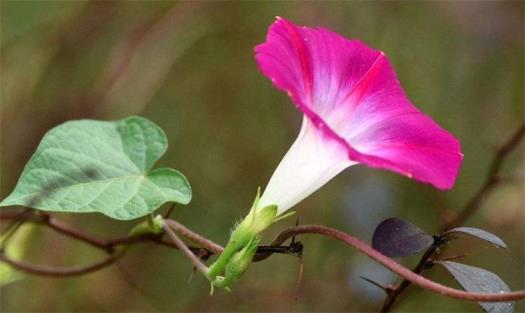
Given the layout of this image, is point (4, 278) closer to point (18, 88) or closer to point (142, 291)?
point (142, 291)

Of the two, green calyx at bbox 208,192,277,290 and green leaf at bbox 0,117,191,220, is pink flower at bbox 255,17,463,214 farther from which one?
green leaf at bbox 0,117,191,220

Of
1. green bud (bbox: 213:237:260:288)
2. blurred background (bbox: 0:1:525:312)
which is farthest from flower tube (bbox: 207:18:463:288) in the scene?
blurred background (bbox: 0:1:525:312)

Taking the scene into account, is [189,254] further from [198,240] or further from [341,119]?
[341,119]

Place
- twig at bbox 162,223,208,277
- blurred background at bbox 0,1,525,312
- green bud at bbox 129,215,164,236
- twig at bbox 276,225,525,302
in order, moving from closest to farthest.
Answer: twig at bbox 276,225,525,302, twig at bbox 162,223,208,277, green bud at bbox 129,215,164,236, blurred background at bbox 0,1,525,312

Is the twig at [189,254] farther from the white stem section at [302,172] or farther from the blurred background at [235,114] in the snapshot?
the blurred background at [235,114]

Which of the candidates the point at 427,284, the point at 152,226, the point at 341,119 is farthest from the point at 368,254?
the point at 152,226

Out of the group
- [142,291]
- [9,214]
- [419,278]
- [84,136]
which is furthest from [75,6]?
[419,278]
